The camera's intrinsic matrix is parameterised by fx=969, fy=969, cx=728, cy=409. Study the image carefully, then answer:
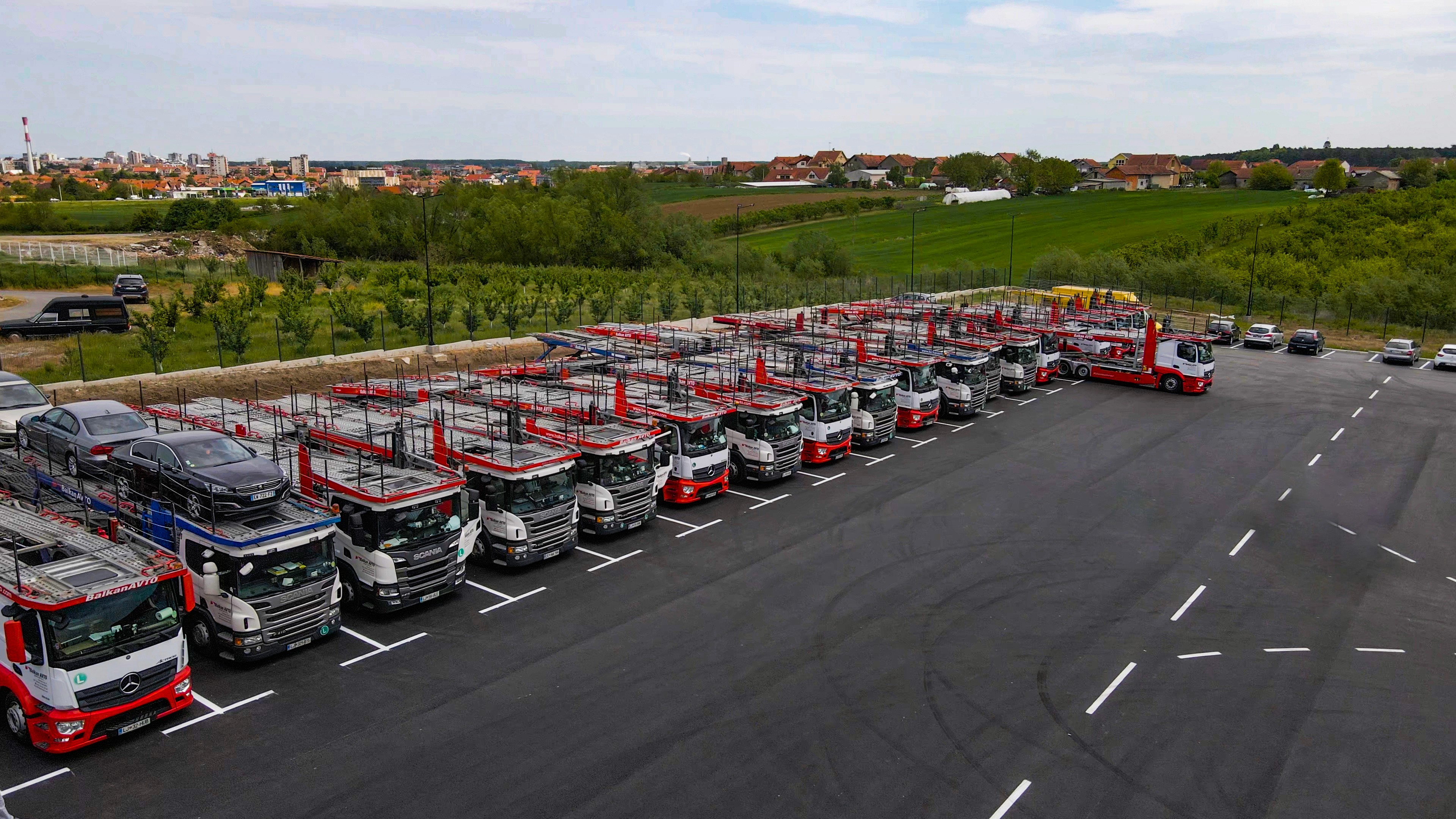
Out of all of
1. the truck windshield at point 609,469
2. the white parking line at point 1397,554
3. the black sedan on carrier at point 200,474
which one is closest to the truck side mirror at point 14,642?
the black sedan on carrier at point 200,474

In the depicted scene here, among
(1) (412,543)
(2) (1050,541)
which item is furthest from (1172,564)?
(1) (412,543)

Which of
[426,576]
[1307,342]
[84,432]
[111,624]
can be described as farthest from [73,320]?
[1307,342]

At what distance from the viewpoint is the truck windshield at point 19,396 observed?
25.7m

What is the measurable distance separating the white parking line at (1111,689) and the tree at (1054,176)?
525 ft

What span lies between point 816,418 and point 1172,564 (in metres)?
10.2

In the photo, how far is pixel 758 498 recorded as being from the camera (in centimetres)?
2494

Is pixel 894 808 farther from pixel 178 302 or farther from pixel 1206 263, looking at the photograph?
pixel 1206 263

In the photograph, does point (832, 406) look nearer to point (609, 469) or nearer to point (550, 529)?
point (609, 469)

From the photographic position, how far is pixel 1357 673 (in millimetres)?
15852

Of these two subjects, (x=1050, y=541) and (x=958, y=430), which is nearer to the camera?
(x=1050, y=541)

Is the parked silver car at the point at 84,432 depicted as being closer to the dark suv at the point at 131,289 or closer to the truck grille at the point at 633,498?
the truck grille at the point at 633,498

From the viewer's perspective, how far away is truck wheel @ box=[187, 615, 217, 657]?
1543cm

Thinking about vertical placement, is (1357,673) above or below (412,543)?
below

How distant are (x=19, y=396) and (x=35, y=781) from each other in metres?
18.0
